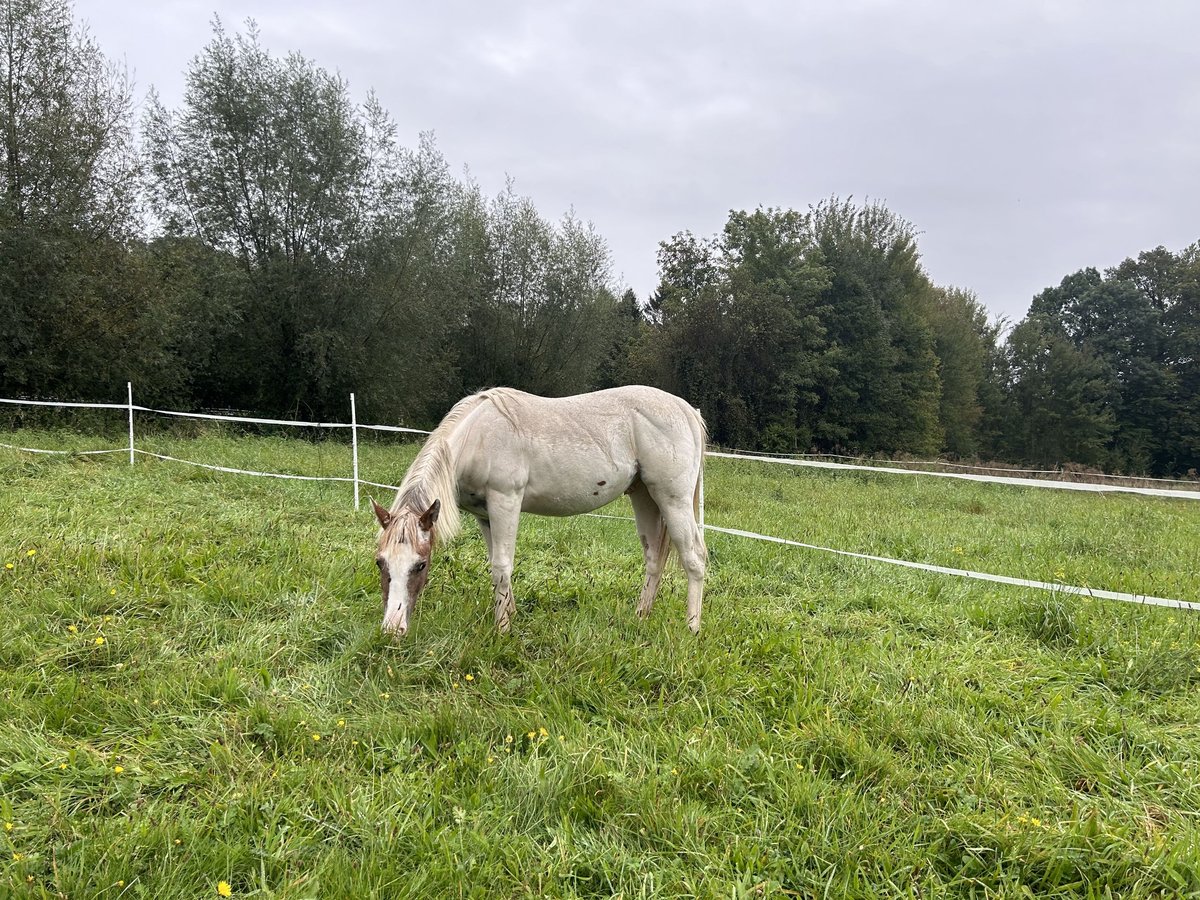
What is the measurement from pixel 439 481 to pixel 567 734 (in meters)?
1.57

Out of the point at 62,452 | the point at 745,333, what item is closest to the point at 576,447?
the point at 62,452

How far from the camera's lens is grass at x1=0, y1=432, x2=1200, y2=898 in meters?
1.80

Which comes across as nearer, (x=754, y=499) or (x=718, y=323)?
(x=754, y=499)

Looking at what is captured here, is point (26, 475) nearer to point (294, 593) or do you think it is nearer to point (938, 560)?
point (294, 593)

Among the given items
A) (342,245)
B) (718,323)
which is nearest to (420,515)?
(342,245)

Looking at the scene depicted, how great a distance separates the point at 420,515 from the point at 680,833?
193 centimetres

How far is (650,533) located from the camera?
426 centimetres

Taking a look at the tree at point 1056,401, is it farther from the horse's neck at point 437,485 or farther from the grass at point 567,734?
the horse's neck at point 437,485

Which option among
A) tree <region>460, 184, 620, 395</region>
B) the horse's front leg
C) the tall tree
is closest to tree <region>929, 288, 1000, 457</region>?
tree <region>460, 184, 620, 395</region>

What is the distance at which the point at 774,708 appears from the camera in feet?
8.76

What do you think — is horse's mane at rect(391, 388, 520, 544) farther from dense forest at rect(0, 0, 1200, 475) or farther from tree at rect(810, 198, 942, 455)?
tree at rect(810, 198, 942, 455)

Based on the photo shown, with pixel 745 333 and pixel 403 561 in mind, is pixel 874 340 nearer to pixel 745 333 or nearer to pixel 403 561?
pixel 745 333

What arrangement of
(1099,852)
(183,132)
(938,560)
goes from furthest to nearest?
(183,132) → (938,560) → (1099,852)

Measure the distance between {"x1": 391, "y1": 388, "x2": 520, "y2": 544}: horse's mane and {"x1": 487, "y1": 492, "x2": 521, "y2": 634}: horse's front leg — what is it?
0.69 ft
